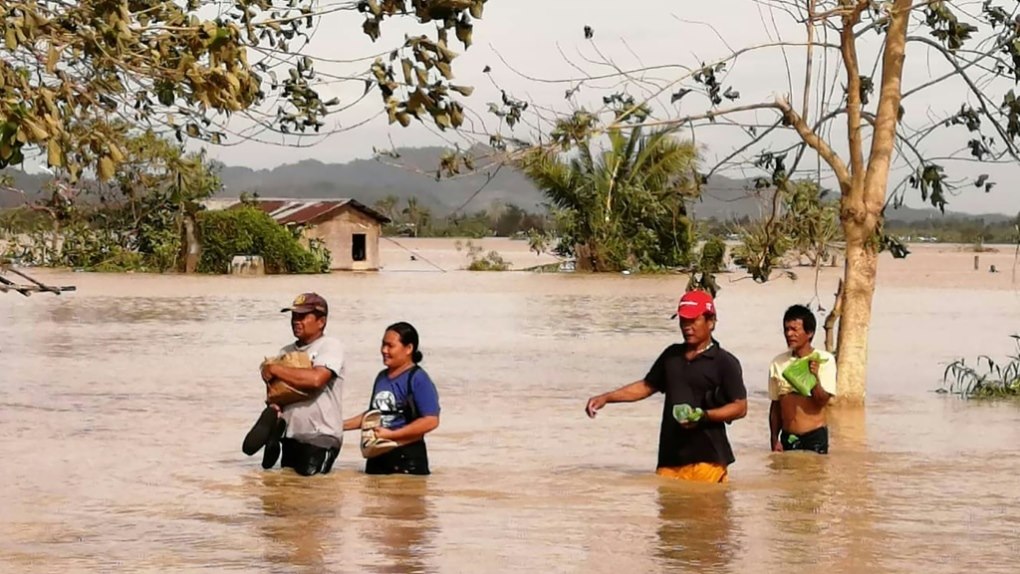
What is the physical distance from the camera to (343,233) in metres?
54.2

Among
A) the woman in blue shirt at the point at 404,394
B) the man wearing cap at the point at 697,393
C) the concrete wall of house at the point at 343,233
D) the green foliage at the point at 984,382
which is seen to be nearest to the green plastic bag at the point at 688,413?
the man wearing cap at the point at 697,393

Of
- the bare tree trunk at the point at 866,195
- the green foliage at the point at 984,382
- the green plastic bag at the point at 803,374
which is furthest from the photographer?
the green foliage at the point at 984,382

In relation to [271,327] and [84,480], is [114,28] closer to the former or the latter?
[84,480]

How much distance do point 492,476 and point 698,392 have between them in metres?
3.59

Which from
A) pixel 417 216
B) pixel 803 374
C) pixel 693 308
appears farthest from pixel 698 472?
pixel 417 216

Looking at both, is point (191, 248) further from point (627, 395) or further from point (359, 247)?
point (627, 395)

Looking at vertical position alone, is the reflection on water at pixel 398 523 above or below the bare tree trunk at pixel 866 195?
below

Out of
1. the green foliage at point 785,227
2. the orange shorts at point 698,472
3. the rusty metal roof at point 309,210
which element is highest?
the rusty metal roof at point 309,210

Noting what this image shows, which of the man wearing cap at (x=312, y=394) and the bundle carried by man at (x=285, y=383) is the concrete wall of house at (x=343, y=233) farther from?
the bundle carried by man at (x=285, y=383)

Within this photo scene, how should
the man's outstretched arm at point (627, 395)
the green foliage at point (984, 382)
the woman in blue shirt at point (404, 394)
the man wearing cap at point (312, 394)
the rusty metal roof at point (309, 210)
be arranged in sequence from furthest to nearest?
the rusty metal roof at point (309, 210) → the green foliage at point (984, 382) → the man wearing cap at point (312, 394) → the woman in blue shirt at point (404, 394) → the man's outstretched arm at point (627, 395)

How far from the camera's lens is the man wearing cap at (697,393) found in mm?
9227

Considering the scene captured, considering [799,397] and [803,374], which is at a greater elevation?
[803,374]

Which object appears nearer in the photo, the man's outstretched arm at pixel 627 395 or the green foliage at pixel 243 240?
the man's outstretched arm at pixel 627 395

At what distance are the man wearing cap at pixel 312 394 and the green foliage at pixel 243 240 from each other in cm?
3890
